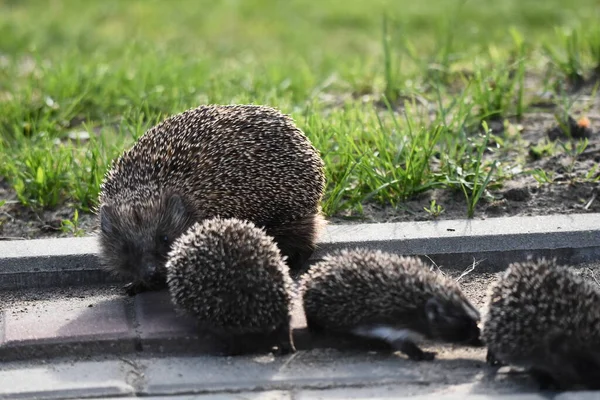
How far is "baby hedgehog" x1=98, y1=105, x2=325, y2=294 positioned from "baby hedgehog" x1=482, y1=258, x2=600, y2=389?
5.82 ft

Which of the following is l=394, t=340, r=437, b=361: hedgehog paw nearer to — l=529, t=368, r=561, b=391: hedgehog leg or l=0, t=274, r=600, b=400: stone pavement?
l=0, t=274, r=600, b=400: stone pavement

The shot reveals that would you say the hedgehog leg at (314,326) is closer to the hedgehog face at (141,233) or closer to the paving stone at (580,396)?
the hedgehog face at (141,233)

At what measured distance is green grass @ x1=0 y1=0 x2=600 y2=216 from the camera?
726cm

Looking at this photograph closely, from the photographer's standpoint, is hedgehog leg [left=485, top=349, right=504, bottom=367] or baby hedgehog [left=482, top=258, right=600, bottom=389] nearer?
baby hedgehog [left=482, top=258, right=600, bottom=389]

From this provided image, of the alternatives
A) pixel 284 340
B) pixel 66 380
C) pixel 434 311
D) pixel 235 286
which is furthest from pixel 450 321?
pixel 66 380

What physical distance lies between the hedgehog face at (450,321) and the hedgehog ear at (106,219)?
78.7 inches

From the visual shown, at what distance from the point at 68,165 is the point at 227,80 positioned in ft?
7.55

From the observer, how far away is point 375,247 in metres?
6.37

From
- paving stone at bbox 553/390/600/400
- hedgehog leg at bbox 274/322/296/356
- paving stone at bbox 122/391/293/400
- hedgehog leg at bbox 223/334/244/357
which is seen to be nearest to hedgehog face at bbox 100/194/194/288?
hedgehog leg at bbox 223/334/244/357

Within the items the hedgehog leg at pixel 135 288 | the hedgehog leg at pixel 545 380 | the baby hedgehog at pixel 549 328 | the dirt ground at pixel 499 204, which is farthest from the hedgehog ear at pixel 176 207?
the hedgehog leg at pixel 545 380

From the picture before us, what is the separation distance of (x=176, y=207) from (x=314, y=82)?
3618 mm

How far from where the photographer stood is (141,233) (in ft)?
20.1

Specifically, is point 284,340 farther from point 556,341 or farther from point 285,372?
point 556,341

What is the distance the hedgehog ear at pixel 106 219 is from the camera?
6176mm
